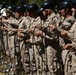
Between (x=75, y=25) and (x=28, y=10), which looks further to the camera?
(x=28, y=10)

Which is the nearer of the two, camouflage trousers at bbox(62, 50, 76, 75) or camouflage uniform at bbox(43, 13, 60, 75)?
camouflage trousers at bbox(62, 50, 76, 75)

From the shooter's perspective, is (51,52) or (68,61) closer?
(68,61)

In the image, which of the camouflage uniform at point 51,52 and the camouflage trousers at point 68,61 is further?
the camouflage uniform at point 51,52

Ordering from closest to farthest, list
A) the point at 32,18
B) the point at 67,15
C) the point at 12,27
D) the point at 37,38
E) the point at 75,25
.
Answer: the point at 75,25, the point at 67,15, the point at 37,38, the point at 32,18, the point at 12,27

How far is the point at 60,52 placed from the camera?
30.2 ft

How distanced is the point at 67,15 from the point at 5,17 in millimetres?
3593

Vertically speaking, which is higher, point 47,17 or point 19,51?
point 47,17

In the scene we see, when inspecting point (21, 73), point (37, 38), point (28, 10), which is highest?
point (28, 10)

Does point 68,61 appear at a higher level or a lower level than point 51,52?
lower

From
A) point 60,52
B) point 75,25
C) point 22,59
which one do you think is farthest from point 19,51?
point 75,25

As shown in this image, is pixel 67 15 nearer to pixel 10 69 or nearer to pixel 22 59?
pixel 22 59

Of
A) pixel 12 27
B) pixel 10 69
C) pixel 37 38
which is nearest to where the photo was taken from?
pixel 37 38

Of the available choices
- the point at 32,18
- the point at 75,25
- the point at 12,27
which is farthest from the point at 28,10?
the point at 75,25

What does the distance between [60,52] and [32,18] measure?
1.37m
